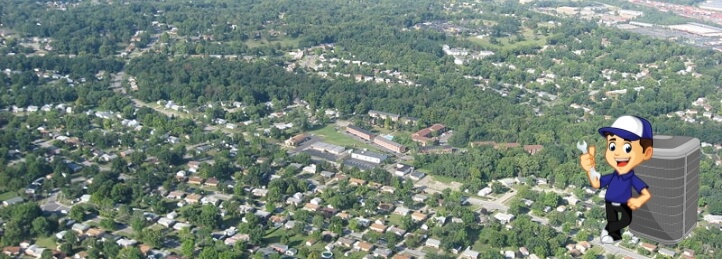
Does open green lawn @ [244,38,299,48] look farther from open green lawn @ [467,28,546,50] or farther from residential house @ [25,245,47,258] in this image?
residential house @ [25,245,47,258]

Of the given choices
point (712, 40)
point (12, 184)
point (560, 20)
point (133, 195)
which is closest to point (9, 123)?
point (12, 184)

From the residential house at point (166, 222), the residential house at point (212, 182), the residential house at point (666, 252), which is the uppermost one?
the residential house at point (166, 222)

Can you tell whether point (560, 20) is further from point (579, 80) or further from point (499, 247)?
point (499, 247)

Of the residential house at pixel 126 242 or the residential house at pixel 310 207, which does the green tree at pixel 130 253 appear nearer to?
the residential house at pixel 126 242

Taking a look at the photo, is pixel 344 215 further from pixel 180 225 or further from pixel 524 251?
pixel 524 251

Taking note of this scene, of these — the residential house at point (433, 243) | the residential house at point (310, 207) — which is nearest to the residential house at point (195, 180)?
the residential house at point (310, 207)

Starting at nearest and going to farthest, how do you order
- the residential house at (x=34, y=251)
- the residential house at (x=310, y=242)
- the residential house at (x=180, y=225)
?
1. the residential house at (x=34, y=251)
2. the residential house at (x=310, y=242)
3. the residential house at (x=180, y=225)

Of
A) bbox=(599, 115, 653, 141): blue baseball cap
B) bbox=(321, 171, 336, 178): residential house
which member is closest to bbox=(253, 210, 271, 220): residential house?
bbox=(321, 171, 336, 178): residential house
